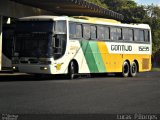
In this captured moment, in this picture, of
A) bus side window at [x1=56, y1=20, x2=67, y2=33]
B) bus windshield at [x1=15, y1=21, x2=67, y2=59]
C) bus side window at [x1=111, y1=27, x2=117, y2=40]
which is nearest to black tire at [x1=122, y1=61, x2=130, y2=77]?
bus side window at [x1=111, y1=27, x2=117, y2=40]

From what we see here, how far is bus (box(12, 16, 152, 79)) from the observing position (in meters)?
23.7

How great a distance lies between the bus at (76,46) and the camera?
77.7 feet

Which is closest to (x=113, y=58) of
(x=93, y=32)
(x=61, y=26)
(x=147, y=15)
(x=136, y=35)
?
(x=93, y=32)

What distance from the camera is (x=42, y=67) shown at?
23.5m

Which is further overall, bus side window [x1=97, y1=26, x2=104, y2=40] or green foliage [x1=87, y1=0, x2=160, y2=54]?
green foliage [x1=87, y1=0, x2=160, y2=54]

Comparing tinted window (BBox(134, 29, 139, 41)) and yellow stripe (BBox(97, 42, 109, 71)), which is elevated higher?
tinted window (BBox(134, 29, 139, 41))

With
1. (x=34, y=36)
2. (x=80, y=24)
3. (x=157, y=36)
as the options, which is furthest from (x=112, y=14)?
(x=157, y=36)

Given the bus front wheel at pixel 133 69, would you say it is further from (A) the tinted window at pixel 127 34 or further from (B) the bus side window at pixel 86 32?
(B) the bus side window at pixel 86 32

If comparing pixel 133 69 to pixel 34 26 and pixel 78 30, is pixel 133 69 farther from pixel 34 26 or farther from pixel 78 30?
pixel 34 26

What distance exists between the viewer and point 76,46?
2556 centimetres

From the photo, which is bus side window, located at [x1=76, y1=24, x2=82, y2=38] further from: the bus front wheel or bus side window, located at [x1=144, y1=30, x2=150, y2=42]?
bus side window, located at [x1=144, y1=30, x2=150, y2=42]

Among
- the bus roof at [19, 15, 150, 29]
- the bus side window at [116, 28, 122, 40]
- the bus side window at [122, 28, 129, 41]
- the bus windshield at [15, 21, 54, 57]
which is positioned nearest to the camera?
the bus windshield at [15, 21, 54, 57]

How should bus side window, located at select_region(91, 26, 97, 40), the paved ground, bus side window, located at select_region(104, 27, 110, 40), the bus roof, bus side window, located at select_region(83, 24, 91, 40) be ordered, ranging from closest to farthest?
the paved ground < the bus roof < bus side window, located at select_region(83, 24, 91, 40) < bus side window, located at select_region(91, 26, 97, 40) < bus side window, located at select_region(104, 27, 110, 40)

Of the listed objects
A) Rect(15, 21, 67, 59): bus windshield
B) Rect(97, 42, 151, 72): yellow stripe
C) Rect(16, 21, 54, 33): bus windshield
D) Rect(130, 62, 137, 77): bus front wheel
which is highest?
Rect(16, 21, 54, 33): bus windshield
